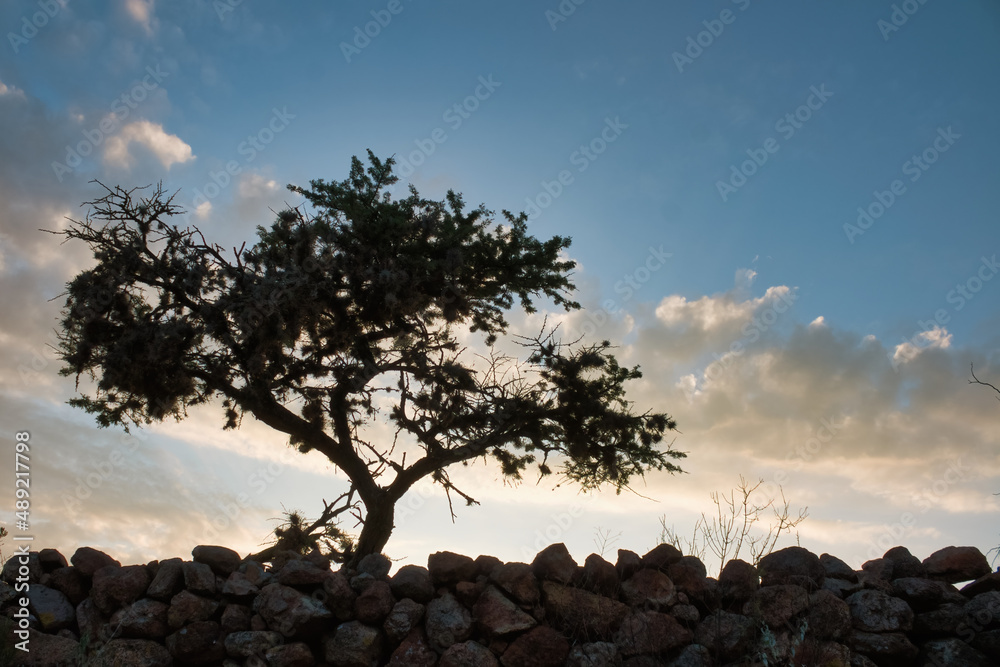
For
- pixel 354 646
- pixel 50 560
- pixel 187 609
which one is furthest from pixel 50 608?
pixel 354 646

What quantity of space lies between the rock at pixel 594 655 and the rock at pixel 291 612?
8.50 feet

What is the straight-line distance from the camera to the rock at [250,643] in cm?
662

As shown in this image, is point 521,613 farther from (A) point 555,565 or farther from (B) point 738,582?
(B) point 738,582

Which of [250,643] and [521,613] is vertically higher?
[521,613]

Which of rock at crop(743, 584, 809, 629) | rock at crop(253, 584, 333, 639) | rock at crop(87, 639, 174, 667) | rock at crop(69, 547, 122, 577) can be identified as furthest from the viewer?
rock at crop(69, 547, 122, 577)

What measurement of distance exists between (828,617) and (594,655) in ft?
7.54

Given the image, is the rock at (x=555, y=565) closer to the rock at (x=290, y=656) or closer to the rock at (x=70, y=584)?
the rock at (x=290, y=656)

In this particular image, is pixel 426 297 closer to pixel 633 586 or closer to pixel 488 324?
pixel 488 324

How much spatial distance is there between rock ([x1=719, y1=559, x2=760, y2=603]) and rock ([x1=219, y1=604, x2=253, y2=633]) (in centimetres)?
506

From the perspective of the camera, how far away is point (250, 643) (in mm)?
6641

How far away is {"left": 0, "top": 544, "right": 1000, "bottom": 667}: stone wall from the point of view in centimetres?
624

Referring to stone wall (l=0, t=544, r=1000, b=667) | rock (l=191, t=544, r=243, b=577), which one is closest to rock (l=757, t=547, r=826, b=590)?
stone wall (l=0, t=544, r=1000, b=667)

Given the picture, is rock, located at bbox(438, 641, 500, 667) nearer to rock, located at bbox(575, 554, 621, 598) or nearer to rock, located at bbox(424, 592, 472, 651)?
rock, located at bbox(424, 592, 472, 651)

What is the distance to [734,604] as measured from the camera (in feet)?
21.8
